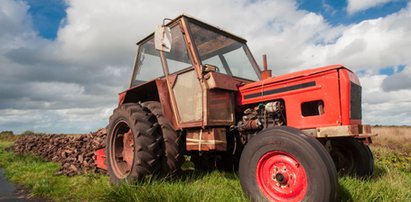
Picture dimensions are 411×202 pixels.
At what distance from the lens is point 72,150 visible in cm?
824

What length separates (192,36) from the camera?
13.9ft

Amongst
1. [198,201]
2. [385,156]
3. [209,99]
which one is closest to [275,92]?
[209,99]

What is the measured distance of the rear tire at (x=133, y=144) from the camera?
157 inches

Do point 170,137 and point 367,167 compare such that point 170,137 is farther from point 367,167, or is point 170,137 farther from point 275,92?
point 367,167

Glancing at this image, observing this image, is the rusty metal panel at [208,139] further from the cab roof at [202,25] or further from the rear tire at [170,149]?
the cab roof at [202,25]

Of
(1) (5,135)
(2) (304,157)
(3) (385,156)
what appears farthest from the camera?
(1) (5,135)

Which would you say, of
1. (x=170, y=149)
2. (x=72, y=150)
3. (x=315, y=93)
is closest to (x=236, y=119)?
(x=170, y=149)

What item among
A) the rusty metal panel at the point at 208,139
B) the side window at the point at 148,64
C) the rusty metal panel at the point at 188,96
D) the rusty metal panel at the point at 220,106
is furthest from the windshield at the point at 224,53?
the rusty metal panel at the point at 208,139

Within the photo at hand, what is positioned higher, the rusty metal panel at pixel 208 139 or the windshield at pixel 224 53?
the windshield at pixel 224 53

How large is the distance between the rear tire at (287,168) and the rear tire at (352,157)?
138 cm

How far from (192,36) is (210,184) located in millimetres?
1939

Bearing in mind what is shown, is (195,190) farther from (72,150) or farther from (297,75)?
(72,150)

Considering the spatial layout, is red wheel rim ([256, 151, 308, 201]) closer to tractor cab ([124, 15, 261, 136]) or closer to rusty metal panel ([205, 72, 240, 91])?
tractor cab ([124, 15, 261, 136])

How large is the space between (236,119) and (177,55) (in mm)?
1189
